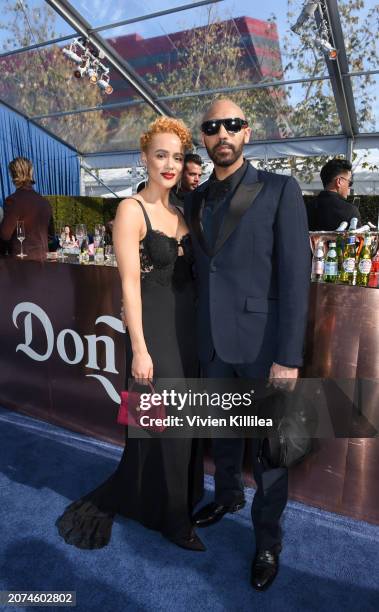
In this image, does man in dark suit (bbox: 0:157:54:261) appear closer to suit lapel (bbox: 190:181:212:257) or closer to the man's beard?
suit lapel (bbox: 190:181:212:257)

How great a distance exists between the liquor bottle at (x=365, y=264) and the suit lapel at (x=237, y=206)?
0.72 meters

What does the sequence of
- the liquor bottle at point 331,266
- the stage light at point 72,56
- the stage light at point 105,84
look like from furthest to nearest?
1. the stage light at point 105,84
2. the stage light at point 72,56
3. the liquor bottle at point 331,266

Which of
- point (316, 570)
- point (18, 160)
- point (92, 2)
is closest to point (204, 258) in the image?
point (316, 570)

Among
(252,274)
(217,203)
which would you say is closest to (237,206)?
(217,203)

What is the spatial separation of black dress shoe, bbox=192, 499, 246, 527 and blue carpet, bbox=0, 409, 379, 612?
0.04 meters

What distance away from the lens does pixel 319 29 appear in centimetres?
641

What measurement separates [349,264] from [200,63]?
726 cm

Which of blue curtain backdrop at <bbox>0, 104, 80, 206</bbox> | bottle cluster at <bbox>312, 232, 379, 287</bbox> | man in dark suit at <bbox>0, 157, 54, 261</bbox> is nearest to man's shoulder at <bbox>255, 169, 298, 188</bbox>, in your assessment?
bottle cluster at <bbox>312, 232, 379, 287</bbox>

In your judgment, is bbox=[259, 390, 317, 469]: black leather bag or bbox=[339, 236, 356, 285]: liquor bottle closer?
bbox=[259, 390, 317, 469]: black leather bag

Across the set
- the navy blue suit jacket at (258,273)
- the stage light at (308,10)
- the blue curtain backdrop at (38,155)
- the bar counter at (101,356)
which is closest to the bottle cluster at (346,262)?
the bar counter at (101,356)

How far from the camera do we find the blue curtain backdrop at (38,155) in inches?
422

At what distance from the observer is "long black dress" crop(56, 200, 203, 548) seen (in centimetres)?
185

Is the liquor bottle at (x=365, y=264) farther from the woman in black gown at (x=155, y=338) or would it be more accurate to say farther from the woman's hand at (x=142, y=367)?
the woman's hand at (x=142, y=367)

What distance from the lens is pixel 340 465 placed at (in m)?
2.22
